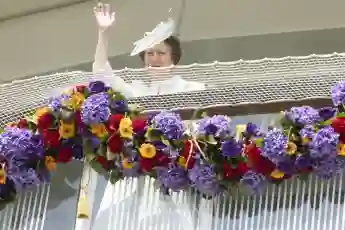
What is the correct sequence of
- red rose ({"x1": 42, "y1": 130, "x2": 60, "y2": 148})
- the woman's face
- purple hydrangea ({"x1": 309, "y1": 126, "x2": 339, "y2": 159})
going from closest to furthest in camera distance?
purple hydrangea ({"x1": 309, "y1": 126, "x2": 339, "y2": 159}), red rose ({"x1": 42, "y1": 130, "x2": 60, "y2": 148}), the woman's face

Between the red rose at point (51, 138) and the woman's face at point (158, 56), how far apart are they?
49cm

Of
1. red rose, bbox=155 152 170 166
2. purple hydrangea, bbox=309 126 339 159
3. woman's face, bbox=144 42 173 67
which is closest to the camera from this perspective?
purple hydrangea, bbox=309 126 339 159

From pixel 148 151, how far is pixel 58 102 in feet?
0.83

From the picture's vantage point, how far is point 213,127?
236 cm

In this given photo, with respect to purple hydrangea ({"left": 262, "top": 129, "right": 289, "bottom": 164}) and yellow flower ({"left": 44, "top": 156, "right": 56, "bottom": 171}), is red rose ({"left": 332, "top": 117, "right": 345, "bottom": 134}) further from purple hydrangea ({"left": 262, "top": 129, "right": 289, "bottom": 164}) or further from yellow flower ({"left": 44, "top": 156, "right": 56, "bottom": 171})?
yellow flower ({"left": 44, "top": 156, "right": 56, "bottom": 171})

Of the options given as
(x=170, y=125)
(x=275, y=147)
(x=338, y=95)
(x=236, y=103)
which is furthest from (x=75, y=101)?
(x=338, y=95)

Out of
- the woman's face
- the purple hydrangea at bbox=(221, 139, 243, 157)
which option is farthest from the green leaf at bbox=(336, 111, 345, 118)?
the woman's face

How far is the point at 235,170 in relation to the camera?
7.70 ft

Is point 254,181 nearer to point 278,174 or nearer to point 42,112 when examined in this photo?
point 278,174

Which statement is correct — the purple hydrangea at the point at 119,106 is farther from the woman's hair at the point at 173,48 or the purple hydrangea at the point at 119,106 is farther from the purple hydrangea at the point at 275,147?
the woman's hair at the point at 173,48

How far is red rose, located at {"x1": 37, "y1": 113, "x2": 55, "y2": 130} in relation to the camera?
2.49 metres

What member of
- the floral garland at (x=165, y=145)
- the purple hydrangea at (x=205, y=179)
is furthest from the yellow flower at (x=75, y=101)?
the purple hydrangea at (x=205, y=179)

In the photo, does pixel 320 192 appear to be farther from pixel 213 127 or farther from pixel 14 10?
pixel 14 10

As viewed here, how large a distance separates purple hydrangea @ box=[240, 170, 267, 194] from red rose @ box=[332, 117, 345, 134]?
0.61 ft
